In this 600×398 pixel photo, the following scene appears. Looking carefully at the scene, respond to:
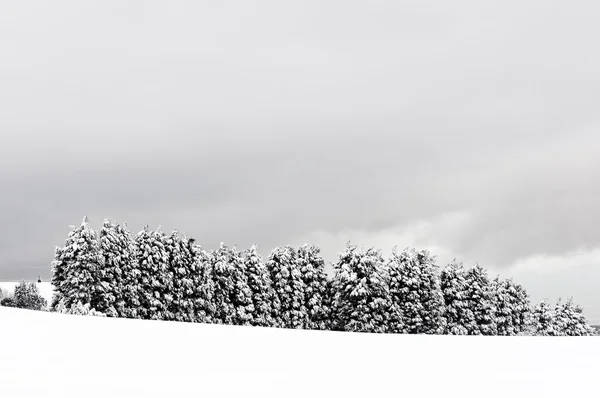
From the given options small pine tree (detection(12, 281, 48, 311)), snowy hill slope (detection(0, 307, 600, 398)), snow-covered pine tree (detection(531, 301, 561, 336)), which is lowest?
snowy hill slope (detection(0, 307, 600, 398))

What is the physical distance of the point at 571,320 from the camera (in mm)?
79250

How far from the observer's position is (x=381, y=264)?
197ft

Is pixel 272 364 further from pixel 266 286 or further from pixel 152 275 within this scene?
pixel 266 286

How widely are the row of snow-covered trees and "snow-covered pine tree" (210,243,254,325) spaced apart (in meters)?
0.11

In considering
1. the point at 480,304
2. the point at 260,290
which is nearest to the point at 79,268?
the point at 260,290

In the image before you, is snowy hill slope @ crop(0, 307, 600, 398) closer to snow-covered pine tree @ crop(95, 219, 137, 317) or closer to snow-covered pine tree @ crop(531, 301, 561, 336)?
snow-covered pine tree @ crop(95, 219, 137, 317)

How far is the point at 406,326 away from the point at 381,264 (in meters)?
7.61

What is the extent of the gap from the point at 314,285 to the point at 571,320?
1755 inches

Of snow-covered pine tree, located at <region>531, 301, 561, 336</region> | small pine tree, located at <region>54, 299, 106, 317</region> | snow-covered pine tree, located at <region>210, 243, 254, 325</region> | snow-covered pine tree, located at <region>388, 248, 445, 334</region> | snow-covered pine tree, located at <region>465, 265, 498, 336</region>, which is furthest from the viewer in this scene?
snow-covered pine tree, located at <region>531, 301, 561, 336</region>

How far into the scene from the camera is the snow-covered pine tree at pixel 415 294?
57.0m

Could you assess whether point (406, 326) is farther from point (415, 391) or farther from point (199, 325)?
point (415, 391)

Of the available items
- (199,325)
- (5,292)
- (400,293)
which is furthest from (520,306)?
(5,292)

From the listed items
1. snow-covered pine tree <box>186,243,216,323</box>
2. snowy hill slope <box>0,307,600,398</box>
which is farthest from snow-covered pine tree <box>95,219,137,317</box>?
snowy hill slope <box>0,307,600,398</box>

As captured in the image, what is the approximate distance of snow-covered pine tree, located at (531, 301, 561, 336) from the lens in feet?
255
